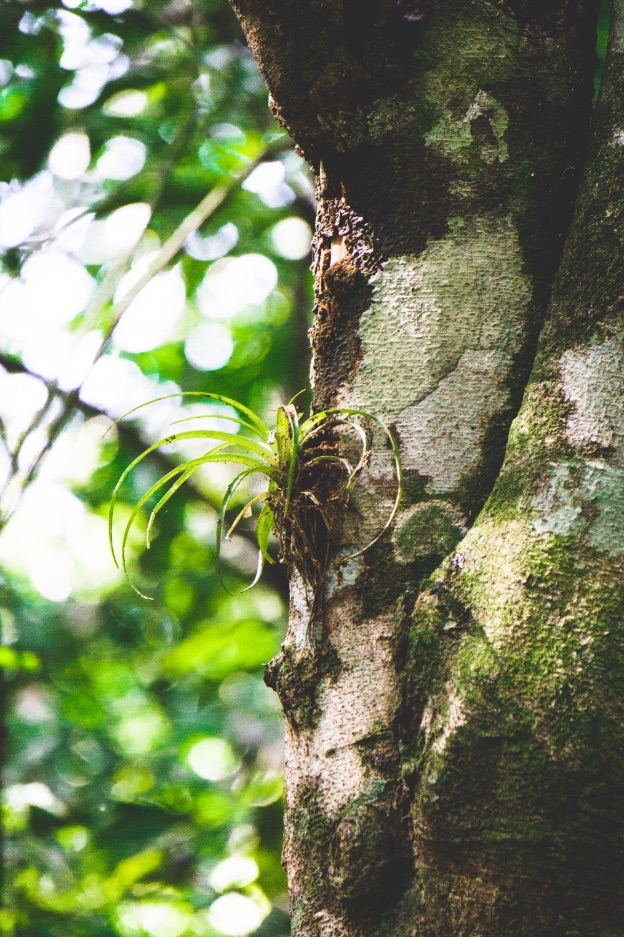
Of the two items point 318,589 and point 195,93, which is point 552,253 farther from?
point 195,93

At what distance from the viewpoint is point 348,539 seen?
38.2 inches

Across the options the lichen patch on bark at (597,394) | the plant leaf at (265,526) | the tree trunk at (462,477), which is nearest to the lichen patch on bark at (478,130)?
the tree trunk at (462,477)

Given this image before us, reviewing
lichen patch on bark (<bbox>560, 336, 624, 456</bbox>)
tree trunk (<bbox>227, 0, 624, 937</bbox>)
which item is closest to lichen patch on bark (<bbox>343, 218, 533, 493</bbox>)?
tree trunk (<bbox>227, 0, 624, 937</bbox>)

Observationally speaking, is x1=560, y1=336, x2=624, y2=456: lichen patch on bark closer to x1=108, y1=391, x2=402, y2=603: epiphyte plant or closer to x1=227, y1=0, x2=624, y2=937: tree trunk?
x1=227, y1=0, x2=624, y2=937: tree trunk

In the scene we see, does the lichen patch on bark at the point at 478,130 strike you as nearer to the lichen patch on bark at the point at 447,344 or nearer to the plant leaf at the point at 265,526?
the lichen patch on bark at the point at 447,344

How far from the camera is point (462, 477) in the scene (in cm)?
96

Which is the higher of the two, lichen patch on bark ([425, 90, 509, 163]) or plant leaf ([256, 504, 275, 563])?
lichen patch on bark ([425, 90, 509, 163])

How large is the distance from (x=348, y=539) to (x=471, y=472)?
159 mm

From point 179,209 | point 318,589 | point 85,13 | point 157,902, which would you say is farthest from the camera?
point 179,209

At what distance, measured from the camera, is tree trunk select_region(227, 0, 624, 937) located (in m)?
0.75

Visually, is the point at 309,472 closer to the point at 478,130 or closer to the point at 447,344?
the point at 447,344

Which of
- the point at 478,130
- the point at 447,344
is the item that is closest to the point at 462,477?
the point at 447,344

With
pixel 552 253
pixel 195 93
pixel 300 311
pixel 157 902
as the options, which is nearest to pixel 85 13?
pixel 195 93

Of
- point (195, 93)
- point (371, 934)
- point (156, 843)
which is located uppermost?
point (195, 93)
